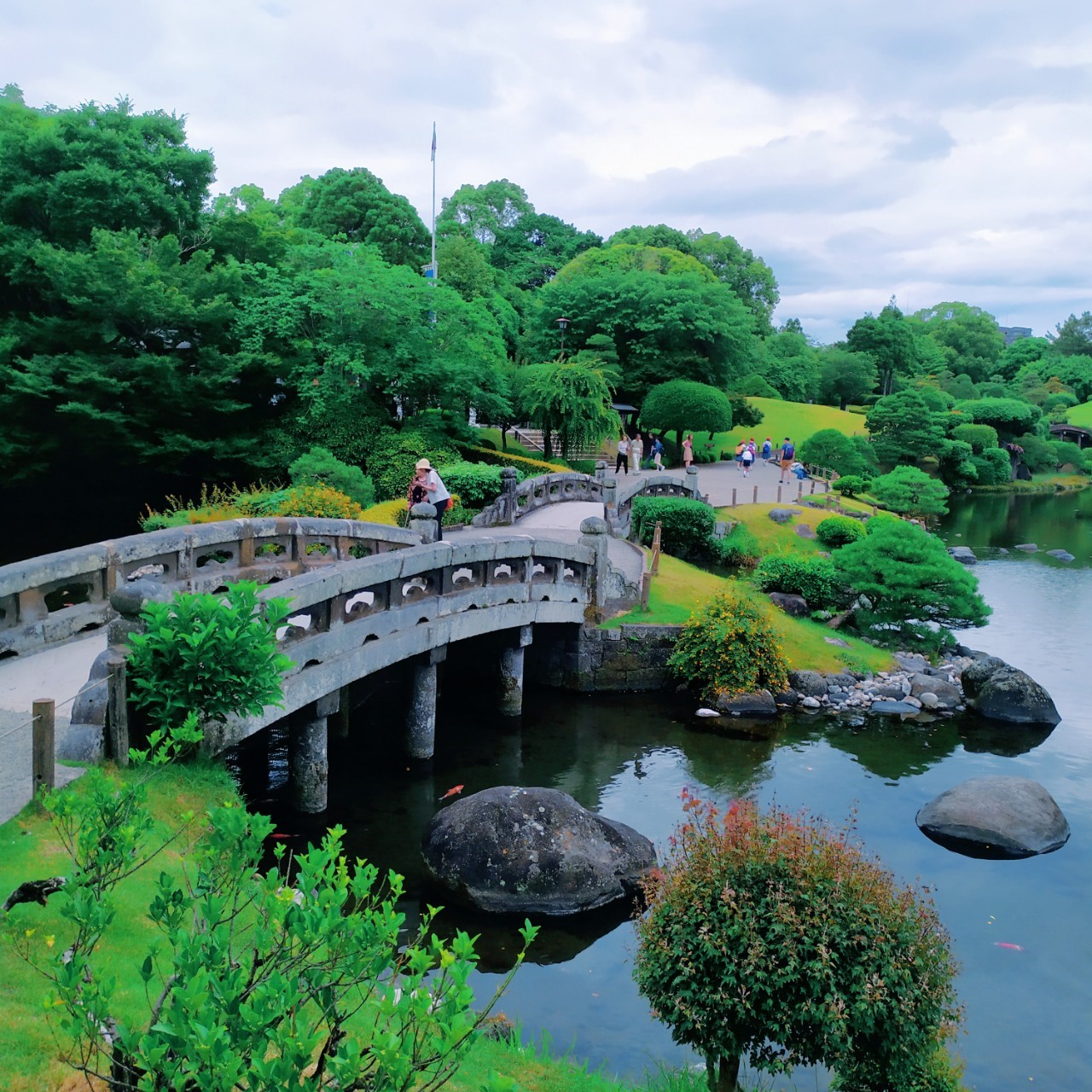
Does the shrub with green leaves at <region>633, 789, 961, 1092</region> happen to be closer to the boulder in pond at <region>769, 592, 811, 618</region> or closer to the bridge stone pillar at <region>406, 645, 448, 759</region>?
the bridge stone pillar at <region>406, 645, 448, 759</region>

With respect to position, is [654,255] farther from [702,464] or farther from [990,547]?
[990,547]

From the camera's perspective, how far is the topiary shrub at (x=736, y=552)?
30.7 m

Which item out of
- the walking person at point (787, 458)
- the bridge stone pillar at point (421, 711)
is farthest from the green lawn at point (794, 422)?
the bridge stone pillar at point (421, 711)

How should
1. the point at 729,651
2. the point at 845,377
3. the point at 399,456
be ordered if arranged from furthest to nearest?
the point at 845,377
the point at 399,456
the point at 729,651

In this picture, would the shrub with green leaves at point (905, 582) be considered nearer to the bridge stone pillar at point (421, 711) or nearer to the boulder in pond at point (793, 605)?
the boulder in pond at point (793, 605)

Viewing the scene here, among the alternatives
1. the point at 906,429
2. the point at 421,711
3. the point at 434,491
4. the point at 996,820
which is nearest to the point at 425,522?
the point at 434,491

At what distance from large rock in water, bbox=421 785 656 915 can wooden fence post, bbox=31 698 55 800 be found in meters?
4.81

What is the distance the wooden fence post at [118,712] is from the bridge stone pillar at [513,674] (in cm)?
922

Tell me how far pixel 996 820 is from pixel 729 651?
5.89 meters

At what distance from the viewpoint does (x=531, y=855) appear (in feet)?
36.7

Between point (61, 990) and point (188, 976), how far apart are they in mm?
463

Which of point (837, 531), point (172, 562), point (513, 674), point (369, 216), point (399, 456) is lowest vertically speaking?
point (513, 674)

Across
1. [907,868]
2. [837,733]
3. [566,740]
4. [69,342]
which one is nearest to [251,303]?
[69,342]

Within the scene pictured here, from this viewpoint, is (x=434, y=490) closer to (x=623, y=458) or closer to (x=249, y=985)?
(x=249, y=985)
